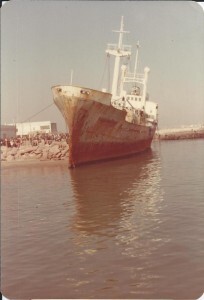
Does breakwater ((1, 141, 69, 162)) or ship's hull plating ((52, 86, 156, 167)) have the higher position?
ship's hull plating ((52, 86, 156, 167))

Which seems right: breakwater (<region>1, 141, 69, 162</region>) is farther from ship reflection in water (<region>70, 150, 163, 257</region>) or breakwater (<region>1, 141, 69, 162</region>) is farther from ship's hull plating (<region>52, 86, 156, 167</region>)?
ship reflection in water (<region>70, 150, 163, 257</region>)

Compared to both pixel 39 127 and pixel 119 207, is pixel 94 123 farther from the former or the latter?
pixel 39 127

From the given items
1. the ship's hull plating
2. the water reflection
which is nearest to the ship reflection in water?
the water reflection

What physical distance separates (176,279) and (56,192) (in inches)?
356

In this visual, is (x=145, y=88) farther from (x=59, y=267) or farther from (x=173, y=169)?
(x=59, y=267)

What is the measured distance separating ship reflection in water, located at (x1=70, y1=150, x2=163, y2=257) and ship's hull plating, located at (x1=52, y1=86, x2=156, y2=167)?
2495 mm

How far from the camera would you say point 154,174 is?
63.0ft

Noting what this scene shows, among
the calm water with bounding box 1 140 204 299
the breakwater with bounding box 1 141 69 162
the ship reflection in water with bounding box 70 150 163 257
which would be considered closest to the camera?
the calm water with bounding box 1 140 204 299

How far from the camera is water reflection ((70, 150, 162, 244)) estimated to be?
9930 mm

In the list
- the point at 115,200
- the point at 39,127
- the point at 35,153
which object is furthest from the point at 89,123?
the point at 39,127

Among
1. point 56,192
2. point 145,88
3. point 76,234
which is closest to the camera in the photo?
point 76,234

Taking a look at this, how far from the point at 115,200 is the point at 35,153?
50.3 ft

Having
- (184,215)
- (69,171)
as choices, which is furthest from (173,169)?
(184,215)

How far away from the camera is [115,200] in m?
13.1
